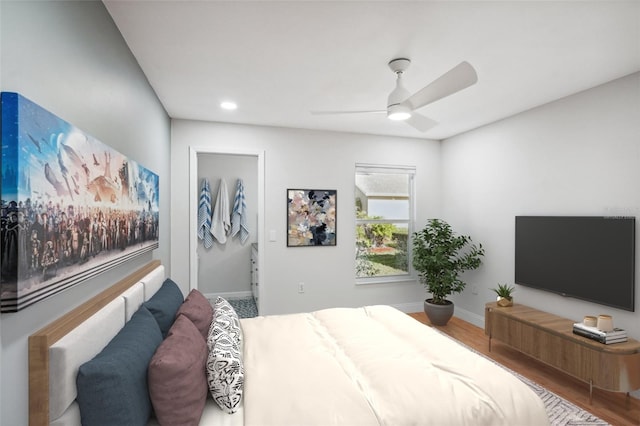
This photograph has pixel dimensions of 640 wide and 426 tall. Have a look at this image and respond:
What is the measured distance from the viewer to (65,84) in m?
1.32

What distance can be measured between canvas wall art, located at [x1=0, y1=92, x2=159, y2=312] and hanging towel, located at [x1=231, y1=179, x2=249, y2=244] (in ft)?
11.6

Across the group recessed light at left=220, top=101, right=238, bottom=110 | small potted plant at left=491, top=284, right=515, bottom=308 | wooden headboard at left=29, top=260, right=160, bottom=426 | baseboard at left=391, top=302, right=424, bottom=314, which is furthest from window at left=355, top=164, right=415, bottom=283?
wooden headboard at left=29, top=260, right=160, bottom=426

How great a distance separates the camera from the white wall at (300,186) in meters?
3.85

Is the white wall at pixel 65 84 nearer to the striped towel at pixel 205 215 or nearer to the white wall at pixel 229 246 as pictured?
the striped towel at pixel 205 215

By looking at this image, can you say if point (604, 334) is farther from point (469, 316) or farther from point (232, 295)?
point (232, 295)

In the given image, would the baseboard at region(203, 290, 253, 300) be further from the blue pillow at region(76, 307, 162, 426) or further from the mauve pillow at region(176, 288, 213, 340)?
the blue pillow at region(76, 307, 162, 426)

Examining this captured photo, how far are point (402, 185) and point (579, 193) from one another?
2.21 meters

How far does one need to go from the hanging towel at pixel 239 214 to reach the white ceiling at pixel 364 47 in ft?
7.31

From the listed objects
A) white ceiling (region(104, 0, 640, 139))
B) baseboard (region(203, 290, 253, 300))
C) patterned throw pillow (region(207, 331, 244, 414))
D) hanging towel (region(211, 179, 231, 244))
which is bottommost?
baseboard (region(203, 290, 253, 300))

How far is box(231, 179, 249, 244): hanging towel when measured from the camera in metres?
5.42

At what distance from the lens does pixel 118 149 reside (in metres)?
1.96

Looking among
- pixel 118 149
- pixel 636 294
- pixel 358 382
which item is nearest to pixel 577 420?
pixel 636 294

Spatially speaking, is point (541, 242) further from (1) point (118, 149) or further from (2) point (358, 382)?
(1) point (118, 149)

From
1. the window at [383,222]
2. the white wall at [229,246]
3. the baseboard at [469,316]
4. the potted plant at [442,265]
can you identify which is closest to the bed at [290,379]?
the potted plant at [442,265]
